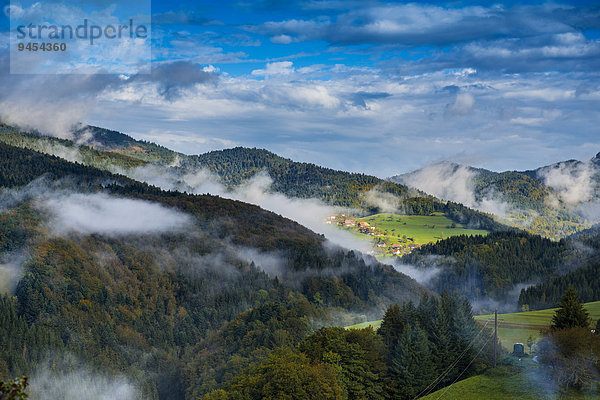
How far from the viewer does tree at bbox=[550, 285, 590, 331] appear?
76.4 m

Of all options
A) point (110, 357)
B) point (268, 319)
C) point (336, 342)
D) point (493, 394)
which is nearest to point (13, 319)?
point (110, 357)

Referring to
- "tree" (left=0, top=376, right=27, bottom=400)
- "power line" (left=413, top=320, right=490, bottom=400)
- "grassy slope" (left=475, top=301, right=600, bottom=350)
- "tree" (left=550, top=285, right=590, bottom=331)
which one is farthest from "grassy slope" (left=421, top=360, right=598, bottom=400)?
"tree" (left=0, top=376, right=27, bottom=400)

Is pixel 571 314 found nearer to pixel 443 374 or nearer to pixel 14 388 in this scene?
pixel 443 374

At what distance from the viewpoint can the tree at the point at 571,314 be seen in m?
76.4

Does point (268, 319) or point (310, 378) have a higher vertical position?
point (310, 378)

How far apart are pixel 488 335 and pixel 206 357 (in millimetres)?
80343

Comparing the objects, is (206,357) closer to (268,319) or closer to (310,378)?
(268,319)

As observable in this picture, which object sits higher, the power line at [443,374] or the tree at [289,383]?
the tree at [289,383]

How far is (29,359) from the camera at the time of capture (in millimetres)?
181625

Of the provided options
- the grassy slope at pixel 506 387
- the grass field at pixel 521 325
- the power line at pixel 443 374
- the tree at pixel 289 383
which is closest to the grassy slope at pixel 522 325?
the grass field at pixel 521 325

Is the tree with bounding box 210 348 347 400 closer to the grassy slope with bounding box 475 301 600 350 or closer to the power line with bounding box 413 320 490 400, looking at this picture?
the power line with bounding box 413 320 490 400

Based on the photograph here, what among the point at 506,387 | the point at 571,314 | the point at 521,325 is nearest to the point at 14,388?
the point at 506,387

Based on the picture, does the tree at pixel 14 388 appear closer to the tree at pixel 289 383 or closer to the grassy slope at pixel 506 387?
the tree at pixel 289 383

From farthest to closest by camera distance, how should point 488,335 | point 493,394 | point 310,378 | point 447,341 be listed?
1. point 488,335
2. point 447,341
3. point 493,394
4. point 310,378
